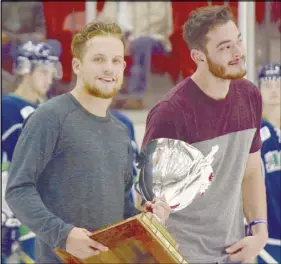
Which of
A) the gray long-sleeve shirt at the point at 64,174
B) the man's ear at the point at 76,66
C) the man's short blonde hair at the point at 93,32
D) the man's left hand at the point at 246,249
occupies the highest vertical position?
the man's short blonde hair at the point at 93,32

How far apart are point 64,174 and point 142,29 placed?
913mm

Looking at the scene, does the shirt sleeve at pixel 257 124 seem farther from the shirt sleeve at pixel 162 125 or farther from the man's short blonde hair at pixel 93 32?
the man's short blonde hair at pixel 93 32

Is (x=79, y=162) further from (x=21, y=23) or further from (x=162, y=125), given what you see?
(x=21, y=23)

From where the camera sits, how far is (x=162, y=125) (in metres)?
1.47

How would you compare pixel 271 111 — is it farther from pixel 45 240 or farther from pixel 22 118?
pixel 45 240

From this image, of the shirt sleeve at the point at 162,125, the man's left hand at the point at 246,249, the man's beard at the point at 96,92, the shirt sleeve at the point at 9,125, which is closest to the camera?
A: the man's beard at the point at 96,92

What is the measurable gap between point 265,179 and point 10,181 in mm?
809

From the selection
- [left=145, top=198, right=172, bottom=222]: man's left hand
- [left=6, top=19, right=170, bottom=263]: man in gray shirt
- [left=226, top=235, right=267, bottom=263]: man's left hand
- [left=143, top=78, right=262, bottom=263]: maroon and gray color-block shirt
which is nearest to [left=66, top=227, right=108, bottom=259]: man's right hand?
[left=6, top=19, right=170, bottom=263]: man in gray shirt

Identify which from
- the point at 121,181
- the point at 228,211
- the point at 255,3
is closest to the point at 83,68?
the point at 121,181

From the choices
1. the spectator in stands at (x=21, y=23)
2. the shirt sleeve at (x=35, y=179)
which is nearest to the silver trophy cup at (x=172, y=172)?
the shirt sleeve at (x=35, y=179)

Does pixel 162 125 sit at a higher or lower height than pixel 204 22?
lower

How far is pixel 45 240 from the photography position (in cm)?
124

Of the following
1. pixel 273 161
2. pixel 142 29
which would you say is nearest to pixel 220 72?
pixel 273 161

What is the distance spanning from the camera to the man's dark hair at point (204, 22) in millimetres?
1521
